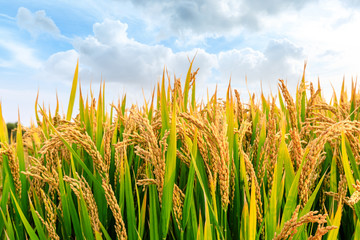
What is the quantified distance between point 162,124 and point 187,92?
63 cm

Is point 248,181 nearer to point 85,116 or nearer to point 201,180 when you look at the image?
point 201,180

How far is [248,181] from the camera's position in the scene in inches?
70.0

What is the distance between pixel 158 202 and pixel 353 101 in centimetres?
218

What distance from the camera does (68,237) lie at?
1894 mm

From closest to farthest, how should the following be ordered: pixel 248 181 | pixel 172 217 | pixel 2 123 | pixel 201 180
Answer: pixel 201 180 → pixel 172 217 → pixel 248 181 → pixel 2 123

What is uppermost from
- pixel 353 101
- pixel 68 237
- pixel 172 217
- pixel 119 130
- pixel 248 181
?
pixel 353 101

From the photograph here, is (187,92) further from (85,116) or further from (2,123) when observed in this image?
(2,123)

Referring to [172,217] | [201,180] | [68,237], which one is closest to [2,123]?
[68,237]

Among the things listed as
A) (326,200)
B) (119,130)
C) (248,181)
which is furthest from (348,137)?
(119,130)

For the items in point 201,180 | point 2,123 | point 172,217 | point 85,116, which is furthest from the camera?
point 2,123

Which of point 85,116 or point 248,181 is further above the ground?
point 85,116

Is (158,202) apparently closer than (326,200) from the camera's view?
Yes

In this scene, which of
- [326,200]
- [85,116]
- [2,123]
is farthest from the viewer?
[2,123]

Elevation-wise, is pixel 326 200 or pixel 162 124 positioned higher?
pixel 162 124
